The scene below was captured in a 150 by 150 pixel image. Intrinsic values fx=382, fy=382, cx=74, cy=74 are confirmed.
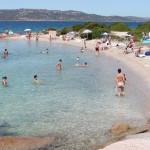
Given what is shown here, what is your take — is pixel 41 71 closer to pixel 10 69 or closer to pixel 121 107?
pixel 10 69

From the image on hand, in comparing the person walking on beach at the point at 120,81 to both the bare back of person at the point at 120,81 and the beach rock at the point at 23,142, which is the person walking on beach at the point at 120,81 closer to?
the bare back of person at the point at 120,81

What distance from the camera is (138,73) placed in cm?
2528

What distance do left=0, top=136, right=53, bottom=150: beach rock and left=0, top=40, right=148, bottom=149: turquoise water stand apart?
0.65m

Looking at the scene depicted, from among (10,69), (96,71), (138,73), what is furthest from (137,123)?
(10,69)

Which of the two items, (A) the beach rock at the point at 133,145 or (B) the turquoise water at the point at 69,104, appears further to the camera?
(B) the turquoise water at the point at 69,104

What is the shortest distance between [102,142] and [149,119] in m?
3.05

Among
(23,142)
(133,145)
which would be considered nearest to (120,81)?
(23,142)

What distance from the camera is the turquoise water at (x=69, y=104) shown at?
13384 millimetres

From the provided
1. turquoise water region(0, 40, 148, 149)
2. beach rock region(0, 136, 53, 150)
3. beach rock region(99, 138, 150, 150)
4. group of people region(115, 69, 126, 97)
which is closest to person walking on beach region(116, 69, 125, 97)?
group of people region(115, 69, 126, 97)

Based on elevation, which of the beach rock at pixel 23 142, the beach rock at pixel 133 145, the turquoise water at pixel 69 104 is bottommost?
the turquoise water at pixel 69 104

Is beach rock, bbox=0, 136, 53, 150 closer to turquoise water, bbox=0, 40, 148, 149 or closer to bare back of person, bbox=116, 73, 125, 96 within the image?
turquoise water, bbox=0, 40, 148, 149

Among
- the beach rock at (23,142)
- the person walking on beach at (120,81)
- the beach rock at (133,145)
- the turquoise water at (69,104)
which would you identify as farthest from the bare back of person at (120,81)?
the beach rock at (133,145)

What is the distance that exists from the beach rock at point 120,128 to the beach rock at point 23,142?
2.25 m

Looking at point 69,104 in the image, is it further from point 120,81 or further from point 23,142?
point 23,142
